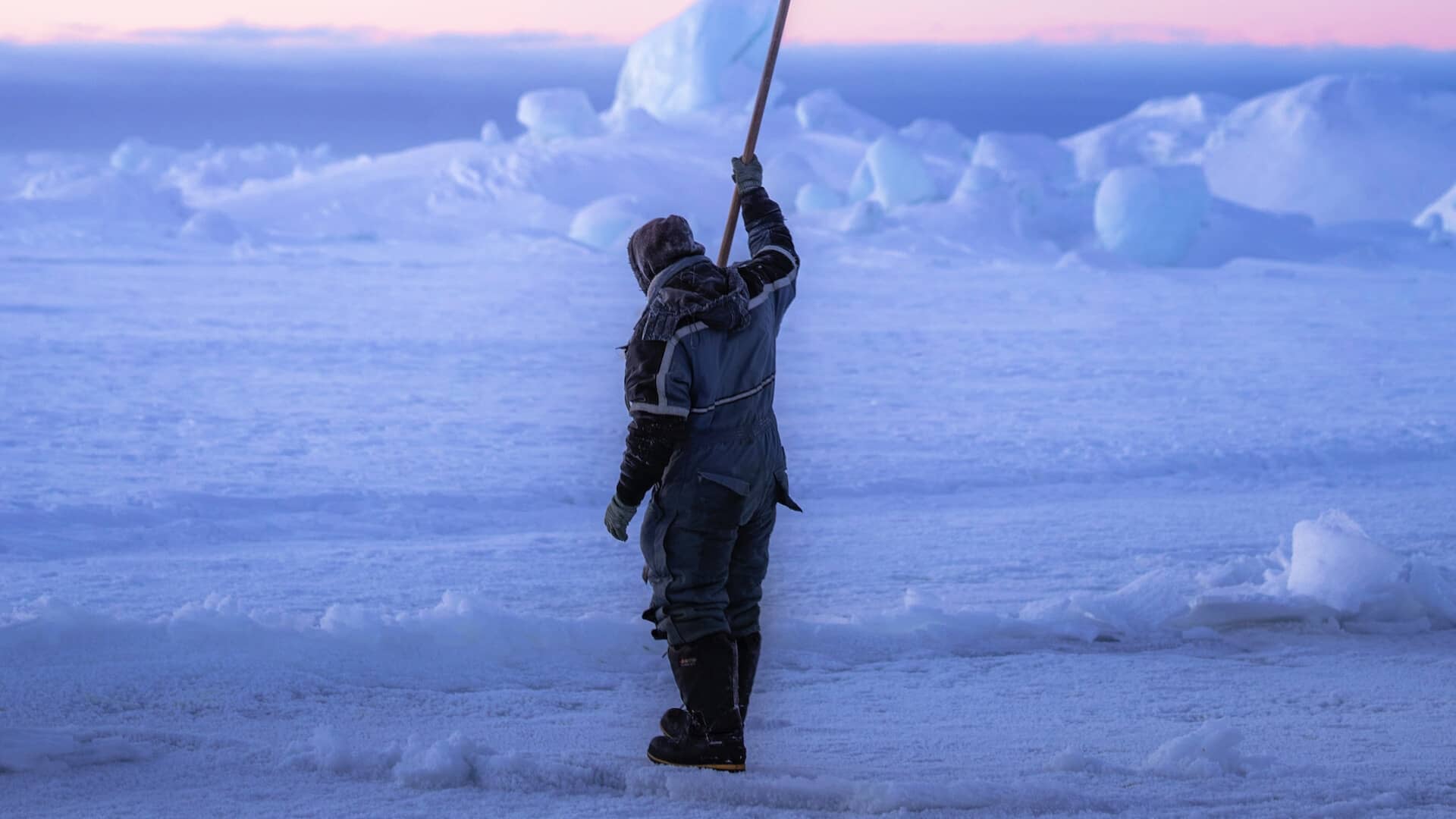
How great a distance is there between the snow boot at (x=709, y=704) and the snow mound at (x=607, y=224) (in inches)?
656

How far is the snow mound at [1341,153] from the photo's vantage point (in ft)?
87.7

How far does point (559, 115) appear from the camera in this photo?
28.6 m

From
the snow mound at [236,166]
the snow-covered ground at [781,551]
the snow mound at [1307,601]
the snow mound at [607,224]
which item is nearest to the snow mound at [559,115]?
the snow mound at [236,166]

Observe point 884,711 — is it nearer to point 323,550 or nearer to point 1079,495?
point 323,550

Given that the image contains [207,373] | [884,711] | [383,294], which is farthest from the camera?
[383,294]

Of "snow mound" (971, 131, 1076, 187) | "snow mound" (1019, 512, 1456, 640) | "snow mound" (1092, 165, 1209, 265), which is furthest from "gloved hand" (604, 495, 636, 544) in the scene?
"snow mound" (971, 131, 1076, 187)

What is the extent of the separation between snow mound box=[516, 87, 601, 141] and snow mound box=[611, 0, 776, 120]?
48.9 inches

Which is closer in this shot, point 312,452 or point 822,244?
point 312,452

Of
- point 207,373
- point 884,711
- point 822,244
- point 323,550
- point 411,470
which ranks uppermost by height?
point 822,244

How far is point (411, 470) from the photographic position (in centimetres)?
639

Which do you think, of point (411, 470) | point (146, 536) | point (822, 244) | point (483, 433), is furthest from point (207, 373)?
point (822, 244)

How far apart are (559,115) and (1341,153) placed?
1465 cm

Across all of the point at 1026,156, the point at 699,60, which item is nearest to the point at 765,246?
the point at 699,60

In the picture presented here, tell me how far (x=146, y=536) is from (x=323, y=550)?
2.40ft
